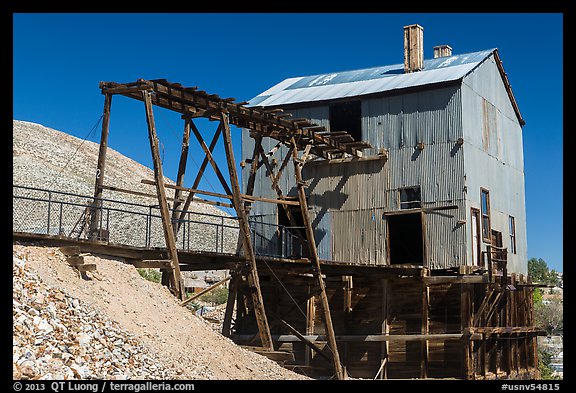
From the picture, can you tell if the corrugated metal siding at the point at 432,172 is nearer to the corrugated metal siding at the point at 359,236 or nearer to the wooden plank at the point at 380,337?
the corrugated metal siding at the point at 359,236

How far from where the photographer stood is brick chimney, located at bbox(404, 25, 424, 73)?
35469 mm

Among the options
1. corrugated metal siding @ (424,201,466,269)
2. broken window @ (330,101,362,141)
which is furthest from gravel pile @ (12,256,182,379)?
broken window @ (330,101,362,141)

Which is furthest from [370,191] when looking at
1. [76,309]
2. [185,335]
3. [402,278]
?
[76,309]

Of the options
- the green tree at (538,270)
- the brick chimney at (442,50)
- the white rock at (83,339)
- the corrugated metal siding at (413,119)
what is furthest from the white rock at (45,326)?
the green tree at (538,270)

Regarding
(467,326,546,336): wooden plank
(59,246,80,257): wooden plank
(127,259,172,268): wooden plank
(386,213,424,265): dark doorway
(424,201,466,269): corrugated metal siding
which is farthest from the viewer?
(386,213,424,265): dark doorway

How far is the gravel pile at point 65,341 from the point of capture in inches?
611

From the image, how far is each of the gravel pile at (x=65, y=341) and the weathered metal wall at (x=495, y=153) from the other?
17440mm

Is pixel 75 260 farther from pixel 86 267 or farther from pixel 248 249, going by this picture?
pixel 248 249

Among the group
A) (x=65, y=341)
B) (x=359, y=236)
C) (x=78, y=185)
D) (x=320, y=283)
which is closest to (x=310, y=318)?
(x=359, y=236)

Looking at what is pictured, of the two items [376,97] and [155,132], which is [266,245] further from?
[155,132]

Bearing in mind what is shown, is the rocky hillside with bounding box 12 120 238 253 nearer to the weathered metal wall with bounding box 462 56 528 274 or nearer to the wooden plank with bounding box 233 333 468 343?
the wooden plank with bounding box 233 333 468 343

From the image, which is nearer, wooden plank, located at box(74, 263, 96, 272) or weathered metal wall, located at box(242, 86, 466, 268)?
wooden plank, located at box(74, 263, 96, 272)

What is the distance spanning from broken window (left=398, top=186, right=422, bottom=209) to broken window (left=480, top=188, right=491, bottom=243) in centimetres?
265
